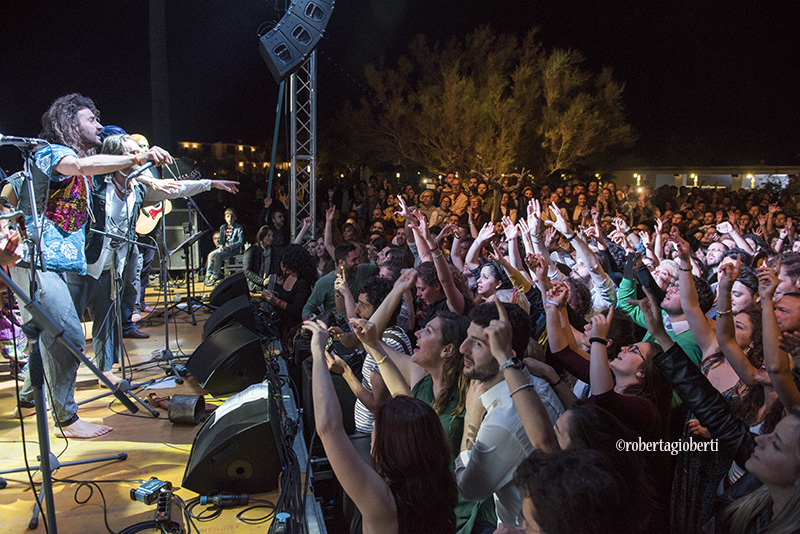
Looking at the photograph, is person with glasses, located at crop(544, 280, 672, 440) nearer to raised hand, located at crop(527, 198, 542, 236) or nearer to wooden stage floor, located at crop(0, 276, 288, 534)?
wooden stage floor, located at crop(0, 276, 288, 534)

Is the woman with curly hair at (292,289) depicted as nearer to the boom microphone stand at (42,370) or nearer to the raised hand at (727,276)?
the boom microphone stand at (42,370)

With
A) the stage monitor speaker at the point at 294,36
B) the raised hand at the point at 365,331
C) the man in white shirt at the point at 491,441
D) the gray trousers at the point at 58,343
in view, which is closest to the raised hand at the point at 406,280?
the raised hand at the point at 365,331

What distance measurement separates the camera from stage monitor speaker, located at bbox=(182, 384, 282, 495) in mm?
2646

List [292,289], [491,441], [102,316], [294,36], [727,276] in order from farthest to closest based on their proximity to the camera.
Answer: [294,36] < [292,289] < [102,316] < [727,276] < [491,441]

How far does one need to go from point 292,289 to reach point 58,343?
8.75 feet

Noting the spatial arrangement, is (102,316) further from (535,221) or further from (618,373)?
(535,221)

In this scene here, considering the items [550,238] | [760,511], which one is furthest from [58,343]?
[550,238]

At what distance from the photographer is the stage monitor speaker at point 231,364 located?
4016 millimetres

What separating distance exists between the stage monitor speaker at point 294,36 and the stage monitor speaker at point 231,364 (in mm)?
4307

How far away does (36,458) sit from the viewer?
3049 millimetres

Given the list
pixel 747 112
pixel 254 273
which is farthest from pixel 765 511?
pixel 747 112

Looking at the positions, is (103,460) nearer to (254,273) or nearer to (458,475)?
(458,475)

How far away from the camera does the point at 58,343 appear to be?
3164 millimetres

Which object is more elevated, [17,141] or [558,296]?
[17,141]
